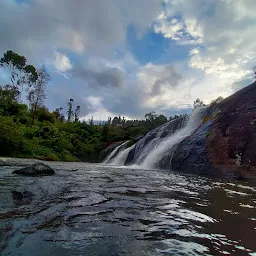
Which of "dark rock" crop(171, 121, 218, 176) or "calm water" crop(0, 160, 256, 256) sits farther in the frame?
"dark rock" crop(171, 121, 218, 176)

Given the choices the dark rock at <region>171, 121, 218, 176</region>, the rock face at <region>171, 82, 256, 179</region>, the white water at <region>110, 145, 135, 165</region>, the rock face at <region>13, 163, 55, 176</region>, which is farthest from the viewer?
the white water at <region>110, 145, 135, 165</region>

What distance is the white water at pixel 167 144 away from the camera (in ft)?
57.6

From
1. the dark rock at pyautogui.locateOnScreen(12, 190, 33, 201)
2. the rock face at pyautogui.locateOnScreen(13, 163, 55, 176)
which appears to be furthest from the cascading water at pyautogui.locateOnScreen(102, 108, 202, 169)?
the dark rock at pyautogui.locateOnScreen(12, 190, 33, 201)

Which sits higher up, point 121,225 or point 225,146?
point 225,146

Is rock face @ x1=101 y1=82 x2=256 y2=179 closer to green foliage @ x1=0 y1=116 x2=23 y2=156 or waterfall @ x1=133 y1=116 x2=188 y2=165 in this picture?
waterfall @ x1=133 y1=116 x2=188 y2=165

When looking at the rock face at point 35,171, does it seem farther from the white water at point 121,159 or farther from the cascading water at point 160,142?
the white water at point 121,159

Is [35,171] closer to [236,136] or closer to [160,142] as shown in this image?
[236,136]

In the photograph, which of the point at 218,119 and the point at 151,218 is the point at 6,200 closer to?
the point at 151,218

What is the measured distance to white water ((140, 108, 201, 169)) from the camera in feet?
57.6

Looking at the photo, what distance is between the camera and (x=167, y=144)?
60.4ft

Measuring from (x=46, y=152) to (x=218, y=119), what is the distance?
18.2 metres

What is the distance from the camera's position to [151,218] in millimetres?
3791

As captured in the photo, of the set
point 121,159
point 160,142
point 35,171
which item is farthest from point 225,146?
point 121,159

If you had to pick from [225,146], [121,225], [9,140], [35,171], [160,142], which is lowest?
[121,225]
